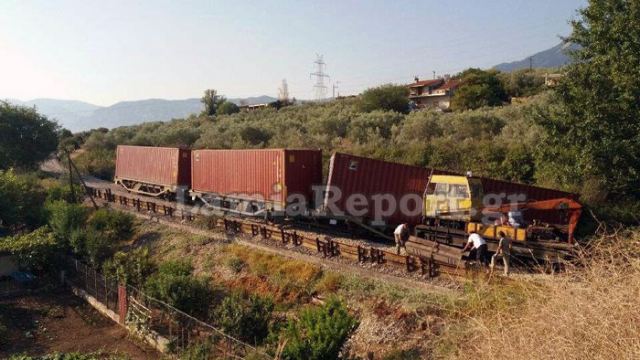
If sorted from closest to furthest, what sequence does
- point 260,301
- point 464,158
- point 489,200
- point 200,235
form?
point 260,301
point 489,200
point 200,235
point 464,158

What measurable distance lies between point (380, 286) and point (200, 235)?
10.3 meters

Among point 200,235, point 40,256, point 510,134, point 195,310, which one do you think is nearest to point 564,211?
point 510,134

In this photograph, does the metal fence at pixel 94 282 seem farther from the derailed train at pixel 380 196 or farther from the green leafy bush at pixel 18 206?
the green leafy bush at pixel 18 206

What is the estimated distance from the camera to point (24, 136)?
45406mm

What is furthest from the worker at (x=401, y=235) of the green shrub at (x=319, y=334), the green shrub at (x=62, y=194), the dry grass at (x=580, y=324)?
the green shrub at (x=62, y=194)

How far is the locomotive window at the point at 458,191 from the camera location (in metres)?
15.0

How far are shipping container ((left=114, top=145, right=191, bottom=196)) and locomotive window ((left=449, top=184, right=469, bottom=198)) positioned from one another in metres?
15.9

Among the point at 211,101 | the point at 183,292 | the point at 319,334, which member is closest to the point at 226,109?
the point at 211,101

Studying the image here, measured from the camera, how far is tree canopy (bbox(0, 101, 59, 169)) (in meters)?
43.5

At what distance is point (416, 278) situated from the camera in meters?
13.0

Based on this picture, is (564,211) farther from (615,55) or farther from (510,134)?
(510,134)

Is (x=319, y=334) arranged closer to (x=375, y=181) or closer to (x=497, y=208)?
(x=497, y=208)

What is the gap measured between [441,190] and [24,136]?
148ft

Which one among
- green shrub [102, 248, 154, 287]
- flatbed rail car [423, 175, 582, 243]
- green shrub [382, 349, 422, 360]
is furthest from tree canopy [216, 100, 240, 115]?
green shrub [382, 349, 422, 360]
